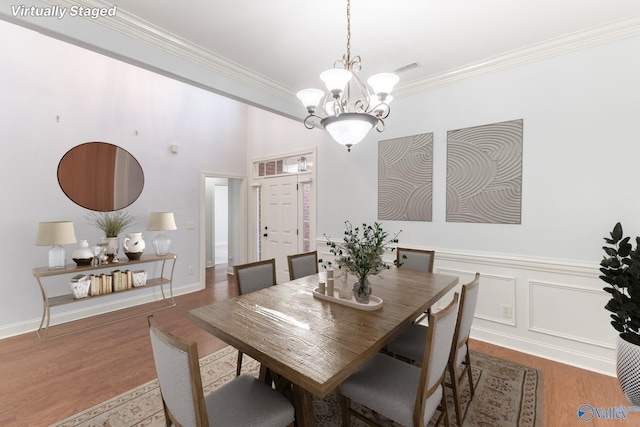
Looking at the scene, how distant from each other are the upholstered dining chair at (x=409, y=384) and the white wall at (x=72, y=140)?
12.3ft

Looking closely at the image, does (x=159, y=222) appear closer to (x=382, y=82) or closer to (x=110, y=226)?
(x=110, y=226)

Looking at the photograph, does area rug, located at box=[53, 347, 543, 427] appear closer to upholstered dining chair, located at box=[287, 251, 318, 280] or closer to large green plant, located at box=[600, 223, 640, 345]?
large green plant, located at box=[600, 223, 640, 345]

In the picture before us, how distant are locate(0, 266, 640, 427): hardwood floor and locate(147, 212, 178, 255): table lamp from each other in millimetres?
1068

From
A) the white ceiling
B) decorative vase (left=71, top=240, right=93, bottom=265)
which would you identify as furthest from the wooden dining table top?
decorative vase (left=71, top=240, right=93, bottom=265)

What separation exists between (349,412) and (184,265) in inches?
148

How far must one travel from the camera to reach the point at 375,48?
2688 millimetres

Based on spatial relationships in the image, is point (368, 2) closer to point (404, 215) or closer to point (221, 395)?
point (404, 215)

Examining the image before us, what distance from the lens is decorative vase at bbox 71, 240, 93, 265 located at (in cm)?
321

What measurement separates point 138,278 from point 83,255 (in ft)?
2.31

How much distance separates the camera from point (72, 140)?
345 centimetres

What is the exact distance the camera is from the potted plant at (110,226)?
353 cm

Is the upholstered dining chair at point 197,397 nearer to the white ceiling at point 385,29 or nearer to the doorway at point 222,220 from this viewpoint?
the white ceiling at point 385,29

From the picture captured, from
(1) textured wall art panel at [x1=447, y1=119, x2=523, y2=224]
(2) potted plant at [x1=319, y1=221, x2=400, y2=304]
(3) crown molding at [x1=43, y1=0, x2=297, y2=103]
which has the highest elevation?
(3) crown molding at [x1=43, y1=0, x2=297, y2=103]

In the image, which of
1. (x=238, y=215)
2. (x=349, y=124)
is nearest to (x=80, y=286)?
(x=238, y=215)
